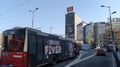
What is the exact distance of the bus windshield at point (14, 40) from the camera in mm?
17578

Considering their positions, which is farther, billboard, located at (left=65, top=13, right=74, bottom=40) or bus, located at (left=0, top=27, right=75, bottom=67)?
billboard, located at (left=65, top=13, right=74, bottom=40)

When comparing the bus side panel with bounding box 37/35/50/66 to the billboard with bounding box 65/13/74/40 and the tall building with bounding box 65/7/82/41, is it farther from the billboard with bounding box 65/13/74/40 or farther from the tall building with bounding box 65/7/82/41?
the tall building with bounding box 65/7/82/41

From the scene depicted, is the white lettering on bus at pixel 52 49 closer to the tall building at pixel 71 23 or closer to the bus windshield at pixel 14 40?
the bus windshield at pixel 14 40

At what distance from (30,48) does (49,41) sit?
4.91m

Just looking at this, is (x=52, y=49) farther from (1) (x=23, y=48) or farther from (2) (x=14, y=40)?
(1) (x=23, y=48)

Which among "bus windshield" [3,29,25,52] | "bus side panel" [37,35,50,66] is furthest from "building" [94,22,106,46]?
"bus windshield" [3,29,25,52]

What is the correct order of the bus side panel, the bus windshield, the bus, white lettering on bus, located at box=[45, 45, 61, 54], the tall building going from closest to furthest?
the bus, the bus windshield, the bus side panel, white lettering on bus, located at box=[45, 45, 61, 54], the tall building

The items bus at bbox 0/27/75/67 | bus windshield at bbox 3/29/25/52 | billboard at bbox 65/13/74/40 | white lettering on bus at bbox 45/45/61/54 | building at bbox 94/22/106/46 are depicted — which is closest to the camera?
bus at bbox 0/27/75/67

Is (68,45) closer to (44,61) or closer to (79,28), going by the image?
(44,61)

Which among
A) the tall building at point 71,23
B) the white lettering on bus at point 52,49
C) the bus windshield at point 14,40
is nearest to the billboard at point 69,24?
the tall building at point 71,23

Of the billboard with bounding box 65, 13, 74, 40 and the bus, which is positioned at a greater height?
the billboard with bounding box 65, 13, 74, 40

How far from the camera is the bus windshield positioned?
1758 centimetres

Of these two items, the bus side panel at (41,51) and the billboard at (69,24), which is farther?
the billboard at (69,24)

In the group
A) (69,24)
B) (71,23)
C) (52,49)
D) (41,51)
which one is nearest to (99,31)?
(71,23)
